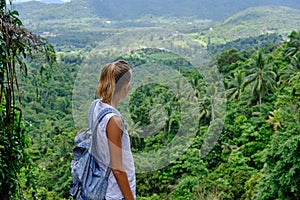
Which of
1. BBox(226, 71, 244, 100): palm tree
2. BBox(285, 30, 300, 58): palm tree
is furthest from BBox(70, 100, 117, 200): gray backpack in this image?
BBox(285, 30, 300, 58): palm tree

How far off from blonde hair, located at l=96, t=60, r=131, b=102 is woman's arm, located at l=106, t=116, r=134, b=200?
13 centimetres

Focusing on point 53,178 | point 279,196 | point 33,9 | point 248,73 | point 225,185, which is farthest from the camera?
point 33,9

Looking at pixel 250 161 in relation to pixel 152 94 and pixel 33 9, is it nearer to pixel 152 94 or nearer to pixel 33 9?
pixel 152 94

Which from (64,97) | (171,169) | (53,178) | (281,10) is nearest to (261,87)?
(171,169)

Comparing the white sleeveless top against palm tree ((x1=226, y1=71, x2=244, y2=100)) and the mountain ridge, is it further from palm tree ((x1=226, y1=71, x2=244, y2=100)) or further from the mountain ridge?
the mountain ridge

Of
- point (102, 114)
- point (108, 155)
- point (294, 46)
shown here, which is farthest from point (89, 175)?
point (294, 46)

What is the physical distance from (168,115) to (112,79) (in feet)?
6.26

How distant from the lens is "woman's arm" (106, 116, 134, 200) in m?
1.28

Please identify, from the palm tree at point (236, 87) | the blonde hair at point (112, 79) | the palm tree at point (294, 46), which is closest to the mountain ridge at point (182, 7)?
the palm tree at point (294, 46)

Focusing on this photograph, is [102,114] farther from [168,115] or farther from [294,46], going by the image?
[294,46]

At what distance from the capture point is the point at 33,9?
8762cm

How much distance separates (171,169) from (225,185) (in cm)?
516

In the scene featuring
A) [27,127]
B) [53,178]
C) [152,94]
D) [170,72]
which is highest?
[170,72]

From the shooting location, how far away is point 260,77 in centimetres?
1892
